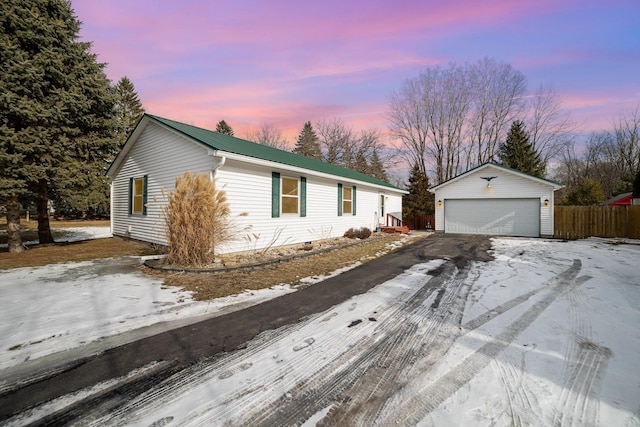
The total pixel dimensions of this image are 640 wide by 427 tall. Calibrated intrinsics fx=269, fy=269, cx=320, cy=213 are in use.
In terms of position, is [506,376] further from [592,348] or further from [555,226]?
[555,226]

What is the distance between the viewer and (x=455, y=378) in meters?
2.28

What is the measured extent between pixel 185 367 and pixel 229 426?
37.7 inches

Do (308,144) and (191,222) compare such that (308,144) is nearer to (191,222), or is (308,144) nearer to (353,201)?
(353,201)

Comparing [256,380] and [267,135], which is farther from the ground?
[267,135]

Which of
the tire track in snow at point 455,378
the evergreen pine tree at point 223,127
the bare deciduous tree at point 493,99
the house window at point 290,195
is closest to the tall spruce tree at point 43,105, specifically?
the house window at point 290,195

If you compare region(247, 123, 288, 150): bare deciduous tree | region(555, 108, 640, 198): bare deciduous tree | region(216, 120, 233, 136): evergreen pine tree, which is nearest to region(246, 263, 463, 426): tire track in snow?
region(247, 123, 288, 150): bare deciduous tree

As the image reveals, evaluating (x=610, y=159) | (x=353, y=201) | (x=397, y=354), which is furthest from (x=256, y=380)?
(x=610, y=159)

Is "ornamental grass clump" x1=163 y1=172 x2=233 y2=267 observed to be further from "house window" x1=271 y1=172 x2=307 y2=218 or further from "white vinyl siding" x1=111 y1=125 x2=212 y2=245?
"house window" x1=271 y1=172 x2=307 y2=218

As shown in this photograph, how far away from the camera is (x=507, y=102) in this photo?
26688 millimetres

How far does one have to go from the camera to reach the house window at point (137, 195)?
10023mm

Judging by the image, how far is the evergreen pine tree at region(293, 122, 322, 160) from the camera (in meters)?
35.6

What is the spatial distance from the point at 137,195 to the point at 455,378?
470 inches

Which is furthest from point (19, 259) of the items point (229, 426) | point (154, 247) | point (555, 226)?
point (555, 226)

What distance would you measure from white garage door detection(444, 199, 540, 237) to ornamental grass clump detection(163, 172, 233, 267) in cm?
1521
